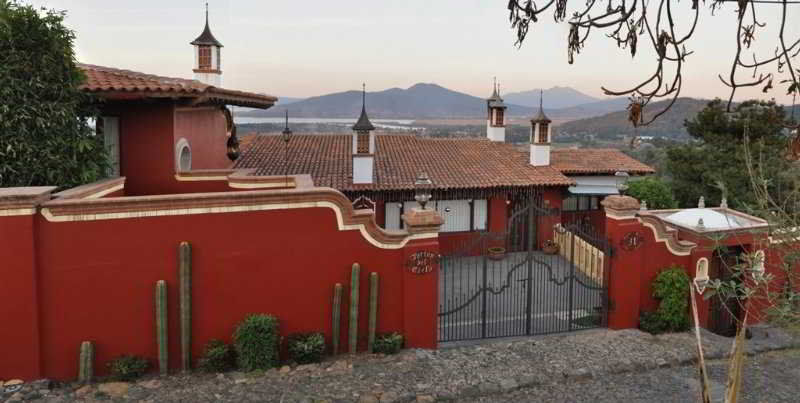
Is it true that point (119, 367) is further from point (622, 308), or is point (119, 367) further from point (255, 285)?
point (622, 308)

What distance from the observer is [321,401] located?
294 inches

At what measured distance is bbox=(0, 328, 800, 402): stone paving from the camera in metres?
7.51

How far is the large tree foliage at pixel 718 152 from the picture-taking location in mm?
21984

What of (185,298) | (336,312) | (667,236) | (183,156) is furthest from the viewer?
(183,156)

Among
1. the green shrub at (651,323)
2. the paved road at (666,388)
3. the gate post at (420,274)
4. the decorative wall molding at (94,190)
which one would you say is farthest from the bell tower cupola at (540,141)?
the decorative wall molding at (94,190)

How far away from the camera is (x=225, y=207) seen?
816 centimetres

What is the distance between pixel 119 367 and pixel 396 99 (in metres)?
112

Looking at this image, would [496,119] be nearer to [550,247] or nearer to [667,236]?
[550,247]

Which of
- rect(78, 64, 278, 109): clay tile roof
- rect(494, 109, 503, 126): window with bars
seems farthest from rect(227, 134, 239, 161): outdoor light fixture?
rect(494, 109, 503, 126): window with bars

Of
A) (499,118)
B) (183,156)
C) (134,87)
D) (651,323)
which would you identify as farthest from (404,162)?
(134,87)

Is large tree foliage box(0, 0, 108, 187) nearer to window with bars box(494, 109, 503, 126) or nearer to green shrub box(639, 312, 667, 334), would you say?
green shrub box(639, 312, 667, 334)

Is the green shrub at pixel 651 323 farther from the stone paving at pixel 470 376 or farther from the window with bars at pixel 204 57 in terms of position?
the window with bars at pixel 204 57

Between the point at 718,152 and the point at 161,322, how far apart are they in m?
23.2

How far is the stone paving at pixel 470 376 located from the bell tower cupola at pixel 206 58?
964cm
